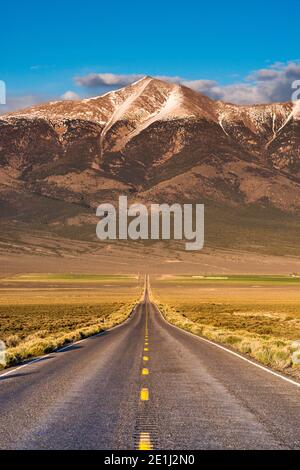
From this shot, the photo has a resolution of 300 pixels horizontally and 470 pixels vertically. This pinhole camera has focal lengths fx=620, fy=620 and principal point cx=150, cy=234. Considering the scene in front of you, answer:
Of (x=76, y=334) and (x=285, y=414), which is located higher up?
(x=285, y=414)

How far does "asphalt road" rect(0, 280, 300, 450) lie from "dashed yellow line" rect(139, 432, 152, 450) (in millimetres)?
12

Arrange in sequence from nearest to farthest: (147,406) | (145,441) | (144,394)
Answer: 1. (145,441)
2. (147,406)
3. (144,394)

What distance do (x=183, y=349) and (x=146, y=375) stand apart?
8.48 meters

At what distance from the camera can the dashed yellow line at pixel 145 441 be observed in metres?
8.53

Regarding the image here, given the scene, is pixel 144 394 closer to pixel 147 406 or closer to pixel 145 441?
pixel 147 406

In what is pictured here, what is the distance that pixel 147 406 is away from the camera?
11.9 meters

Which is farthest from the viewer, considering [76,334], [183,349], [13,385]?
[76,334]

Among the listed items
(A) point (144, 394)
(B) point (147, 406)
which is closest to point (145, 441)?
(B) point (147, 406)

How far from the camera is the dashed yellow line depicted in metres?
8.53

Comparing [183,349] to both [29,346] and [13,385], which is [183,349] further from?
[13,385]

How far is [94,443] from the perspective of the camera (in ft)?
28.8

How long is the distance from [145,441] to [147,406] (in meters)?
3.09

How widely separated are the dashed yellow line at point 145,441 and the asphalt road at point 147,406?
0.04ft
